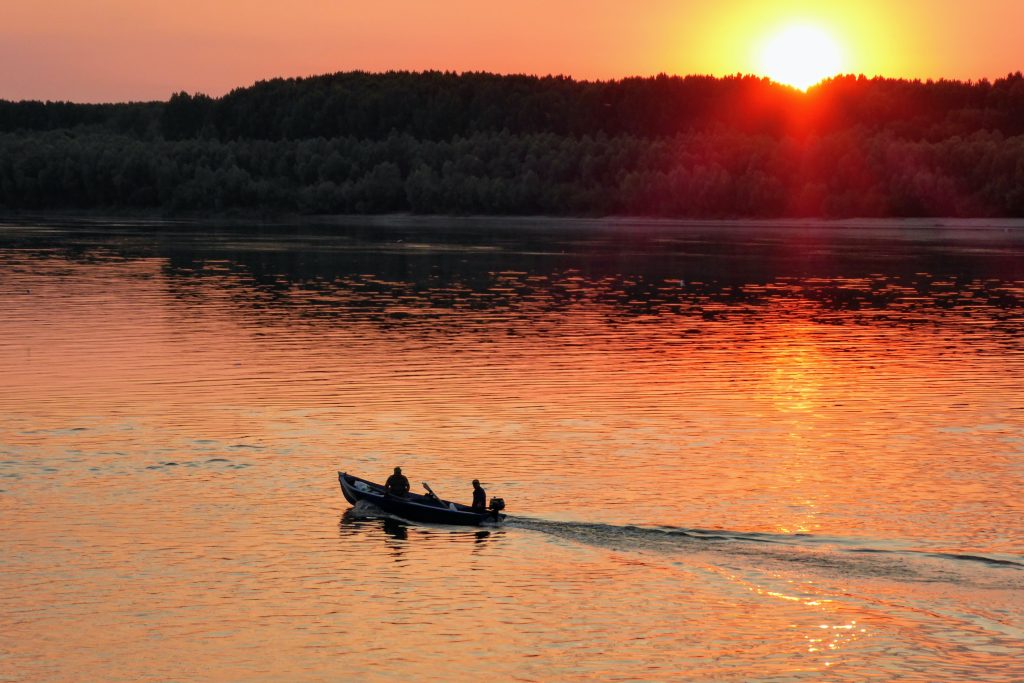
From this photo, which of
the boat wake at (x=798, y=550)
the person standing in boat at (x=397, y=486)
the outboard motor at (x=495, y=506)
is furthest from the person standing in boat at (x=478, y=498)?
the person standing in boat at (x=397, y=486)

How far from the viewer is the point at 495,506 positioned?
44.2 meters

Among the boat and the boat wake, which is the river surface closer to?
the boat wake

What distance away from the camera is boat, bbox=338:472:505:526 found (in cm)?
4450

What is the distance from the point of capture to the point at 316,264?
176m

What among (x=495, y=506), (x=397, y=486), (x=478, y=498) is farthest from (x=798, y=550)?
(x=397, y=486)

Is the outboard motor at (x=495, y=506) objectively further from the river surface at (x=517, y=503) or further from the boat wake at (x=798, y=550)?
the boat wake at (x=798, y=550)

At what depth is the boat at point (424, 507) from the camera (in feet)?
146

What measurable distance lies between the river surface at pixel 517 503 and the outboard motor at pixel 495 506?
2.04 ft

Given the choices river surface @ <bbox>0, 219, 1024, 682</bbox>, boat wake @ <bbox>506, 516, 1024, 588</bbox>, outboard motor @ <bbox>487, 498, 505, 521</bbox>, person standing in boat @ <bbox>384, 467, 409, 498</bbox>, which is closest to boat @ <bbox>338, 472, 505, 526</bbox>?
outboard motor @ <bbox>487, 498, 505, 521</bbox>

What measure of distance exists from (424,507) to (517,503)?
143 inches

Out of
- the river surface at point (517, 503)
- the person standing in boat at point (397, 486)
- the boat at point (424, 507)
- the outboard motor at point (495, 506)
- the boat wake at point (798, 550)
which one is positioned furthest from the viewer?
the person standing in boat at point (397, 486)

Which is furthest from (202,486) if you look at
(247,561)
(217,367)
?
(217,367)

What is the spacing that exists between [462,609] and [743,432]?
Answer: 26.3 meters

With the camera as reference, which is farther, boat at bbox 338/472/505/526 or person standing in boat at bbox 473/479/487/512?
boat at bbox 338/472/505/526
